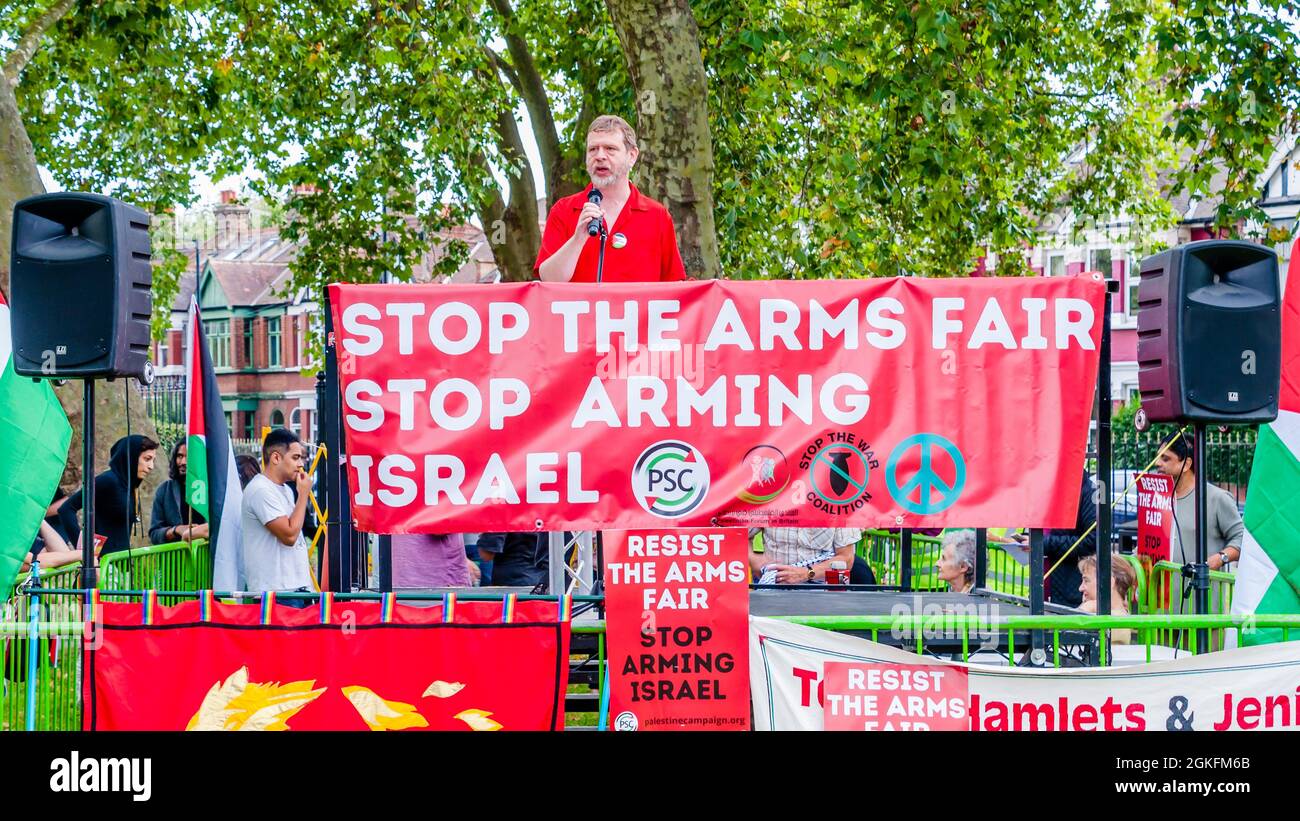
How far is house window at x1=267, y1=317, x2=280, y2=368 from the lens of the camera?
209 feet

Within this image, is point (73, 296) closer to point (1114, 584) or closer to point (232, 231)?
point (1114, 584)

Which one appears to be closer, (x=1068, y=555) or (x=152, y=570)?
(x=1068, y=555)

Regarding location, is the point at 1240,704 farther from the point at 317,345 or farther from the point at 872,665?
the point at 317,345

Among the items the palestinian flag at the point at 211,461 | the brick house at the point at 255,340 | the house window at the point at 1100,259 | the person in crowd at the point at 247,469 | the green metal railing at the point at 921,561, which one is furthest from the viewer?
the brick house at the point at 255,340

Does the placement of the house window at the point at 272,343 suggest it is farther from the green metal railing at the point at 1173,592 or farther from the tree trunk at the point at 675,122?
the green metal railing at the point at 1173,592

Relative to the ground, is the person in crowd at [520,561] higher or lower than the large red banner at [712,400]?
lower

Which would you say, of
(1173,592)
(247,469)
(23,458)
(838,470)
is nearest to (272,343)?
(247,469)

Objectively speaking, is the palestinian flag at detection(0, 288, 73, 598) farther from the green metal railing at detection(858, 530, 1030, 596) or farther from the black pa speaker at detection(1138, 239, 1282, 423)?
the green metal railing at detection(858, 530, 1030, 596)

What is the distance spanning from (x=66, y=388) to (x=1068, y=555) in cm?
939

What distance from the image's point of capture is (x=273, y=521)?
27.6ft

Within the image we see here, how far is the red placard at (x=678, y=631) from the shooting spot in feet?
17.2

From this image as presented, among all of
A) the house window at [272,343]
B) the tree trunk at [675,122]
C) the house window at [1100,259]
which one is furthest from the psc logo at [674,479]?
the house window at [272,343]

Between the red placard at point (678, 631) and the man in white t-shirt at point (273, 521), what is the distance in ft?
12.3

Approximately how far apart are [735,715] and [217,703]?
198 centimetres
